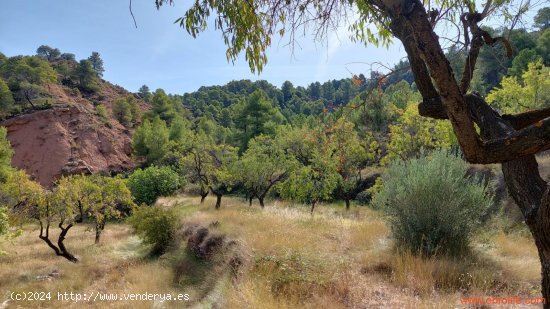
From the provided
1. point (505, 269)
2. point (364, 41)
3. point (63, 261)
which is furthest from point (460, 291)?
point (63, 261)

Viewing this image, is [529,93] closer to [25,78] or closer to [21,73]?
[25,78]

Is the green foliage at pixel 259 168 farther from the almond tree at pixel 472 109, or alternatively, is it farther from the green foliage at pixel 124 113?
the green foliage at pixel 124 113

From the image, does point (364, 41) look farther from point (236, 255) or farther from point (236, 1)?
point (236, 255)

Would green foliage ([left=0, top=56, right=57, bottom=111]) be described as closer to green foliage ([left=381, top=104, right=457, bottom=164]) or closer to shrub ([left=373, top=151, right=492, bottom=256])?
green foliage ([left=381, top=104, right=457, bottom=164])

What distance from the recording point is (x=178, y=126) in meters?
50.8

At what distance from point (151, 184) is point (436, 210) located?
3494cm

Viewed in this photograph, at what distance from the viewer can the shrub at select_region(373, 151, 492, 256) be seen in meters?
6.59

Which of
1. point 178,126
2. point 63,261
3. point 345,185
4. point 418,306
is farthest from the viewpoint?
point 178,126

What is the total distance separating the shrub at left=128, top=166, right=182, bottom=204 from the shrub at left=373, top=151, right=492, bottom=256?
33292 mm

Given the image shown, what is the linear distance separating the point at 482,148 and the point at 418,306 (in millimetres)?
2292

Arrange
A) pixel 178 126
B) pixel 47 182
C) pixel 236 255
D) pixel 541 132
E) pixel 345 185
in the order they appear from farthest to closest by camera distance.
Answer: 1. pixel 178 126
2. pixel 47 182
3. pixel 345 185
4. pixel 236 255
5. pixel 541 132

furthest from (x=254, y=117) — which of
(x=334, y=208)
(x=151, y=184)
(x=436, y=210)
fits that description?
(x=436, y=210)

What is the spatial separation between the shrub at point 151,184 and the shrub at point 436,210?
33292 mm

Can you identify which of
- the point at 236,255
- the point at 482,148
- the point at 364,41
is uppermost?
the point at 364,41
